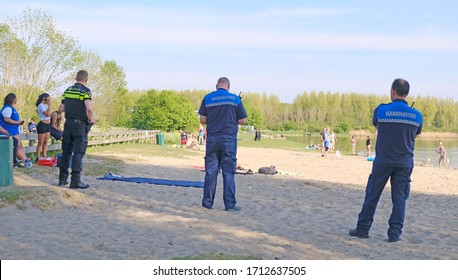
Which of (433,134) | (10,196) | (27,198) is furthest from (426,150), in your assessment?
(433,134)

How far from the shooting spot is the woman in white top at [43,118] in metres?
13.3

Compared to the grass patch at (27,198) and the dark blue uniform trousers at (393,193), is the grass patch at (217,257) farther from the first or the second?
the grass patch at (27,198)

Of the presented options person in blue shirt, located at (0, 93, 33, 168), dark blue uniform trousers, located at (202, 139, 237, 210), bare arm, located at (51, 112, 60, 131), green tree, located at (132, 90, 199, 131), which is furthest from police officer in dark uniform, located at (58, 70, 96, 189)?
green tree, located at (132, 90, 199, 131)

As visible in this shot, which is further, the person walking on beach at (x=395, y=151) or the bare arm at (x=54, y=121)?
the bare arm at (x=54, y=121)

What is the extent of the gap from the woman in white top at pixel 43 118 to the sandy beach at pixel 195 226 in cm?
214

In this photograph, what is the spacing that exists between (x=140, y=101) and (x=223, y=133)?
260ft

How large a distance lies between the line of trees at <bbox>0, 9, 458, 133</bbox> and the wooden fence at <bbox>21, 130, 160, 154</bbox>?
5.94 metres

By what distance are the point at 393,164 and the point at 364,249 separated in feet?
3.73

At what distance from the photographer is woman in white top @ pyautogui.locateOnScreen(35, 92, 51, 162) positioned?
13.3m

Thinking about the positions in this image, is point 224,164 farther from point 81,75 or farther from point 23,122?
point 23,122

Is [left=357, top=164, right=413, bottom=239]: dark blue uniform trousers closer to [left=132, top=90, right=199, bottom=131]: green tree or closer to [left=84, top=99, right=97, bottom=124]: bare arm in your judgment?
[left=84, top=99, right=97, bottom=124]: bare arm

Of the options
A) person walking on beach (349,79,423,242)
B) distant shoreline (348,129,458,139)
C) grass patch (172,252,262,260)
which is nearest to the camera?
grass patch (172,252,262,260)

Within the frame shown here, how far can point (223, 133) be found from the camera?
8.75 meters

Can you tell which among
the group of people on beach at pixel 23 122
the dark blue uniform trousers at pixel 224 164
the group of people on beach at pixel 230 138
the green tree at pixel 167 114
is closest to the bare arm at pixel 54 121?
the group of people on beach at pixel 23 122
